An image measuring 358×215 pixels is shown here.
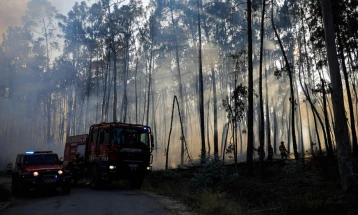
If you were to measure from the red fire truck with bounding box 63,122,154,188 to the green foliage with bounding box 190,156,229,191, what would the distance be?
2612 millimetres

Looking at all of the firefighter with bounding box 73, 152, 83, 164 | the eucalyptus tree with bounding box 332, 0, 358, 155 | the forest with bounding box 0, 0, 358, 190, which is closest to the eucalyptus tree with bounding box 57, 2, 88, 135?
the forest with bounding box 0, 0, 358, 190

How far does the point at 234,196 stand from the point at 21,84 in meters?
46.6

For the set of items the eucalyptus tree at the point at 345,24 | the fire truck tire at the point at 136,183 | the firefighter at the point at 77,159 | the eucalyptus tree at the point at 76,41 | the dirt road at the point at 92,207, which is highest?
the eucalyptus tree at the point at 76,41

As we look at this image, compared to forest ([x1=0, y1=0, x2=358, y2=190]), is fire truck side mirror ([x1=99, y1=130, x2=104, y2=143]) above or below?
below

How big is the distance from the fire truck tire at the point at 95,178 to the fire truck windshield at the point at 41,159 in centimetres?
191

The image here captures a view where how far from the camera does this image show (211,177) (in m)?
14.3

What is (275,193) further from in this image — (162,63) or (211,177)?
(162,63)

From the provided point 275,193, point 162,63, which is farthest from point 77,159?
point 162,63

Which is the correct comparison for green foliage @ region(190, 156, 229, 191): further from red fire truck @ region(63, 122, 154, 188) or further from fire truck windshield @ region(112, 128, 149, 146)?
fire truck windshield @ region(112, 128, 149, 146)

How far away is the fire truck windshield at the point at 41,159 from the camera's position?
13.5 m

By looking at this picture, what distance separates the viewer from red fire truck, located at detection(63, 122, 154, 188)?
14.3 m

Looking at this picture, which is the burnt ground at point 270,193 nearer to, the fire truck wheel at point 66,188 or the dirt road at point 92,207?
the dirt road at point 92,207

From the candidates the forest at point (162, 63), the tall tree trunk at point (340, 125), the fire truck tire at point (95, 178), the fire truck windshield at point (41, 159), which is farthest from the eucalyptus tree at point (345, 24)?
the fire truck windshield at point (41, 159)

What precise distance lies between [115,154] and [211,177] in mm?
4574
